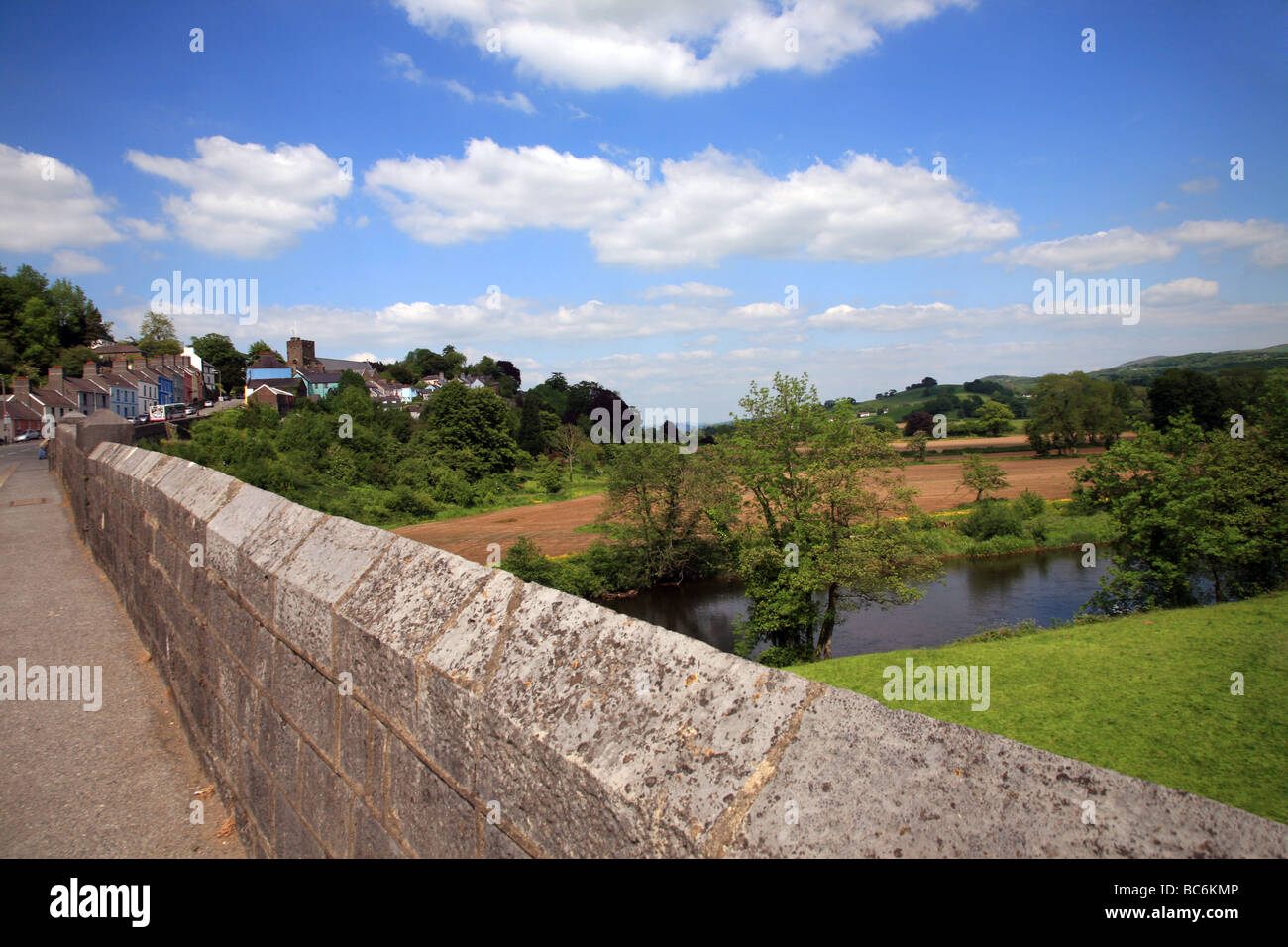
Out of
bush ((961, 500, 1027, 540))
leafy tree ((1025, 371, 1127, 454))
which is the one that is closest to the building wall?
bush ((961, 500, 1027, 540))

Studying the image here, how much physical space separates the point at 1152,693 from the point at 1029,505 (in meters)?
36.0

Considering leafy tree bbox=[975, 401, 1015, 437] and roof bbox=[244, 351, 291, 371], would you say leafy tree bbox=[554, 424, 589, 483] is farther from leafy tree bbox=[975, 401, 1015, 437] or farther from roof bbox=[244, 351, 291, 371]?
leafy tree bbox=[975, 401, 1015, 437]

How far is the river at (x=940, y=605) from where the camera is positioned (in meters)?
31.4

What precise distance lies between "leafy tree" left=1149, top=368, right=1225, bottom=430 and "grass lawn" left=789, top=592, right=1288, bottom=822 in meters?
47.4

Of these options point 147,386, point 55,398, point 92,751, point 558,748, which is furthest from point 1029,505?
point 147,386

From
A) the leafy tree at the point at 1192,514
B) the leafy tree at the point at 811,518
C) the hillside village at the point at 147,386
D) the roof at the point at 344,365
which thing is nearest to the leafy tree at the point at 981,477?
the leafy tree at the point at 1192,514

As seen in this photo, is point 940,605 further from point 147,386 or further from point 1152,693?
point 147,386

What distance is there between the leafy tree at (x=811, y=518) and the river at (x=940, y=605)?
2.21 metres

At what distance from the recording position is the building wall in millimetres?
1263

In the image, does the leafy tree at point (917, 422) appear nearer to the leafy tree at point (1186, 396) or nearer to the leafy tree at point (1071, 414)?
the leafy tree at point (1071, 414)

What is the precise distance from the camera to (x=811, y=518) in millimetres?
27922
